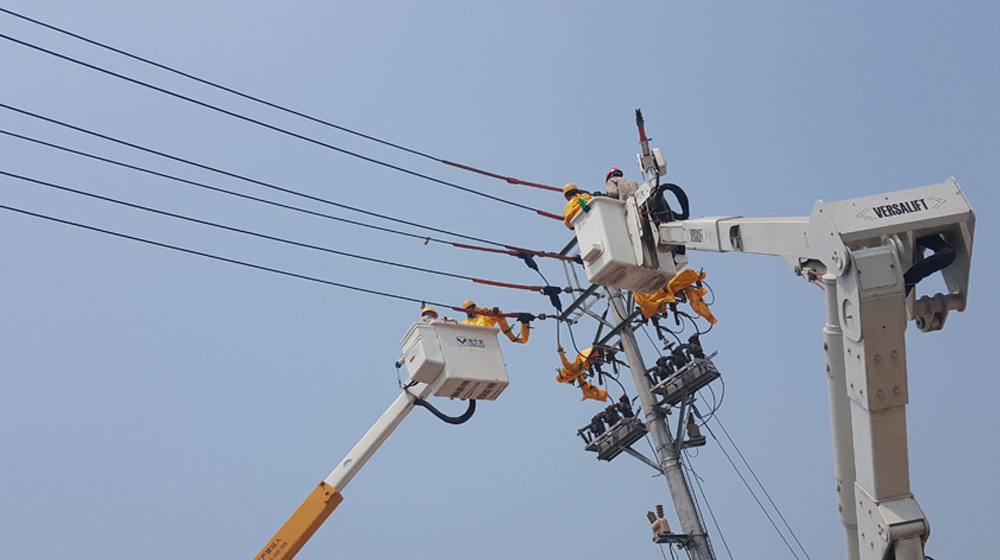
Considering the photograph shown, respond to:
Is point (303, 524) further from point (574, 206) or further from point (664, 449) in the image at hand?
point (574, 206)

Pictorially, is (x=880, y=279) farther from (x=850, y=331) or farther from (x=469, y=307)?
(x=469, y=307)

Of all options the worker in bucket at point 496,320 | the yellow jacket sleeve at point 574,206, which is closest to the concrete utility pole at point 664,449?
the worker in bucket at point 496,320

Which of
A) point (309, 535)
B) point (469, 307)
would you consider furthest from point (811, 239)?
point (309, 535)

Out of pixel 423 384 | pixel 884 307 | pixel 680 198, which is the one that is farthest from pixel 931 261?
pixel 423 384

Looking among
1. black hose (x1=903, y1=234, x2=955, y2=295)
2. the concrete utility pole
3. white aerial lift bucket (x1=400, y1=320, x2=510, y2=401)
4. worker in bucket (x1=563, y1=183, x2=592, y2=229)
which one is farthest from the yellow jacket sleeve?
the concrete utility pole

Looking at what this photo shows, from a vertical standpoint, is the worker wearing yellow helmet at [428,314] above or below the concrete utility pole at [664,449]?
below

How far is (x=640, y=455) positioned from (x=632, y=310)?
198 centimetres

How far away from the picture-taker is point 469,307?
10.9 m

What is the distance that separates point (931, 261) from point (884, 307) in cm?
39

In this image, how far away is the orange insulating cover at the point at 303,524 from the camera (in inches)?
429

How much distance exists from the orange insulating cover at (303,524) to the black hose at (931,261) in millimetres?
7343

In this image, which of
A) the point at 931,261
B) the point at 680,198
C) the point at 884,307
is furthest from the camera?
the point at 680,198

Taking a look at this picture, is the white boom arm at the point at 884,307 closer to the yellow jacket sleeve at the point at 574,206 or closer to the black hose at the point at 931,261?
the black hose at the point at 931,261

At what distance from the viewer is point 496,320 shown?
1116cm
